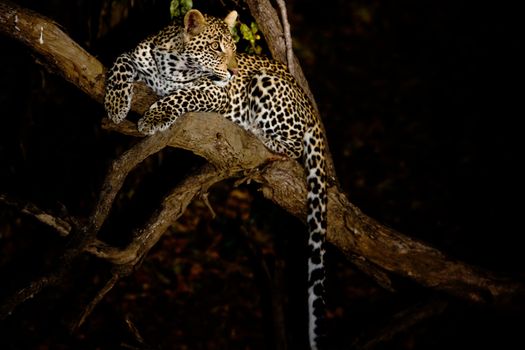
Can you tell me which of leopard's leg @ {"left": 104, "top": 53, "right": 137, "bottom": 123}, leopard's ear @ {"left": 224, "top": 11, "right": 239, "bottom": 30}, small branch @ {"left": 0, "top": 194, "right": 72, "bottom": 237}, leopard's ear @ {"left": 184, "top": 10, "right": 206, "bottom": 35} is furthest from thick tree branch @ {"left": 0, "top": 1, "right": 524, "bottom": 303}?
leopard's ear @ {"left": 224, "top": 11, "right": 239, "bottom": 30}

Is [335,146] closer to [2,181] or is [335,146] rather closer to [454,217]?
[454,217]

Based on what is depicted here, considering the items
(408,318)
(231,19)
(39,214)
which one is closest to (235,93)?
(231,19)

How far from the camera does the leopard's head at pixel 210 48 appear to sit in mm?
4871

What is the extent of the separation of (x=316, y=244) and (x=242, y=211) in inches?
204

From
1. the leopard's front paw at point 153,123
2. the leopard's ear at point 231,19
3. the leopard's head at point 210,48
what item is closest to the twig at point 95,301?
the leopard's front paw at point 153,123

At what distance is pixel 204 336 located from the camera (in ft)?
24.8

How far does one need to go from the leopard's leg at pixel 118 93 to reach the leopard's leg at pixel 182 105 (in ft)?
0.55

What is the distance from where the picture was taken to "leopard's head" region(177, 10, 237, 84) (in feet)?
16.0

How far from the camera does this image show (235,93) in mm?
5211

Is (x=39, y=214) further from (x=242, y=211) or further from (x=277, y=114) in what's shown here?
(x=242, y=211)

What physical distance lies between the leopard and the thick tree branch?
0.61 feet

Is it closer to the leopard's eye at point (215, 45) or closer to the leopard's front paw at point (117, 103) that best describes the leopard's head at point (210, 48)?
the leopard's eye at point (215, 45)

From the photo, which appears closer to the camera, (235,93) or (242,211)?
(235,93)

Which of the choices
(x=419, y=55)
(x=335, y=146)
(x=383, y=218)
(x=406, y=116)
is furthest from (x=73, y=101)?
(x=419, y=55)
